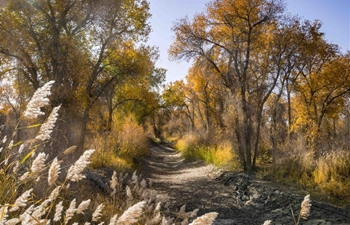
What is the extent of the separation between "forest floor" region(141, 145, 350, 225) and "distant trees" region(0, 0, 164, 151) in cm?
468

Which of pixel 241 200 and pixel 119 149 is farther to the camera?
pixel 119 149

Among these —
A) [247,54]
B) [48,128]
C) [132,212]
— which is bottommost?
[132,212]

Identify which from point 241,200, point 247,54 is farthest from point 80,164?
point 247,54

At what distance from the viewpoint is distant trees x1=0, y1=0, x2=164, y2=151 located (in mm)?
10469

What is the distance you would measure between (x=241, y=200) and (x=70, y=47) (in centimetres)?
854

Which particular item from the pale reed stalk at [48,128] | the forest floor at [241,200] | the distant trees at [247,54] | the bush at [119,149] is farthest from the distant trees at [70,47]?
the pale reed stalk at [48,128]

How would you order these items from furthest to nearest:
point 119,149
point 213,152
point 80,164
A: point 213,152, point 119,149, point 80,164

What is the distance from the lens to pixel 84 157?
4.38ft

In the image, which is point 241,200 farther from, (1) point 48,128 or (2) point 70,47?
(2) point 70,47

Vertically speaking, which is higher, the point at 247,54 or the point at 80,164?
the point at 247,54

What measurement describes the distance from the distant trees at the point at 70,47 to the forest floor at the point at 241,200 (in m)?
4.68

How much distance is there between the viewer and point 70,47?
432 inches

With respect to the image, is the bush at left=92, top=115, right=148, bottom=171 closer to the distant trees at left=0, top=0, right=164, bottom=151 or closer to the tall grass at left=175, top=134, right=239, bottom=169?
the distant trees at left=0, top=0, right=164, bottom=151

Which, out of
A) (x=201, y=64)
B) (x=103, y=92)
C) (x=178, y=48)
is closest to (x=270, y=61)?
(x=201, y=64)
